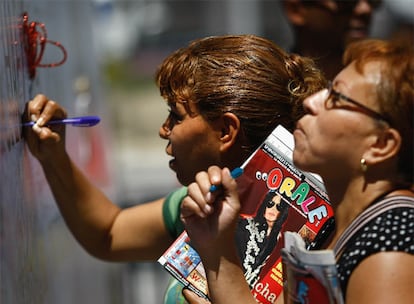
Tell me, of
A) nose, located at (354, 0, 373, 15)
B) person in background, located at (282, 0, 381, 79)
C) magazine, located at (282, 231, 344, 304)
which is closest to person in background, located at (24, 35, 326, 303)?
magazine, located at (282, 231, 344, 304)

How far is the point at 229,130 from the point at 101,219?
0.73 metres

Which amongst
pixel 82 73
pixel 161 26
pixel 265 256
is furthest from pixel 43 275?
pixel 161 26

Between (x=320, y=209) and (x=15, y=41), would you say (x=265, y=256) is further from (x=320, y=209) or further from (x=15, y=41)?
(x=15, y=41)

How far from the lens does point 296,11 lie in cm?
471

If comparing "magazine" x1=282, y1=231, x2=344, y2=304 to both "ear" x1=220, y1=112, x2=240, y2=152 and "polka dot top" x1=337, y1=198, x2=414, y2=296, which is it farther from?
"ear" x1=220, y1=112, x2=240, y2=152

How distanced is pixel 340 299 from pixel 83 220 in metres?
1.21

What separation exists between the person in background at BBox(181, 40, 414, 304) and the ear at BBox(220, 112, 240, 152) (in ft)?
1.09

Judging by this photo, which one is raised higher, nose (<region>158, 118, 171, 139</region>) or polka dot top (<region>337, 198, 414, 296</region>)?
nose (<region>158, 118, 171, 139</region>)

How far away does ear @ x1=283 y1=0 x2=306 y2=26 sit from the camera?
4680mm

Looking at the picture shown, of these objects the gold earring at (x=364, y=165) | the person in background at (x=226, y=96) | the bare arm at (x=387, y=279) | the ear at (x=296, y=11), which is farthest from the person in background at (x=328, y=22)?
the bare arm at (x=387, y=279)

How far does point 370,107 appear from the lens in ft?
6.44

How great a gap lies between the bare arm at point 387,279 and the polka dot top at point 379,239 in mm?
16

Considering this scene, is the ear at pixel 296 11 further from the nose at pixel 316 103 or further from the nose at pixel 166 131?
the nose at pixel 316 103

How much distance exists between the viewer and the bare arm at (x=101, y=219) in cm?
289
